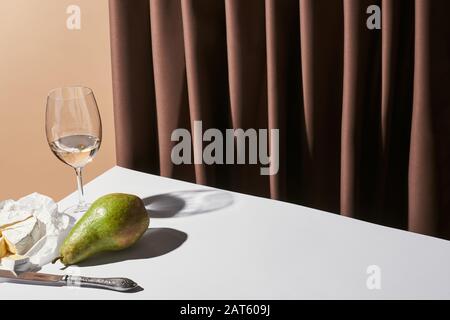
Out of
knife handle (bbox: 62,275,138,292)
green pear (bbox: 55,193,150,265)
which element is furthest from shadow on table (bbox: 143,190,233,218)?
knife handle (bbox: 62,275,138,292)

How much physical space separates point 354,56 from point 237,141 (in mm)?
302

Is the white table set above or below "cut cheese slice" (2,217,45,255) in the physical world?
below

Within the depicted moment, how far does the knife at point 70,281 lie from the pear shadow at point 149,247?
0.19ft

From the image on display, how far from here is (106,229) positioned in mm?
824

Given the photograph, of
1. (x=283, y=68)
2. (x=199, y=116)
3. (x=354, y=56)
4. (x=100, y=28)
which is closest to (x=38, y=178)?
(x=100, y=28)

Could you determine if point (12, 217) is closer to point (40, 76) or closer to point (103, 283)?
point (103, 283)

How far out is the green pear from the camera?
2.68 feet

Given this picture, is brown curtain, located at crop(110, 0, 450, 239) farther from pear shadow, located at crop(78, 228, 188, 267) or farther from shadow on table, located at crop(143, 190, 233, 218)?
pear shadow, located at crop(78, 228, 188, 267)

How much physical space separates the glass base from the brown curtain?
36 centimetres

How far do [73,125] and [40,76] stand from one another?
677 millimetres

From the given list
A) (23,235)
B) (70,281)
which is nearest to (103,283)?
(70,281)

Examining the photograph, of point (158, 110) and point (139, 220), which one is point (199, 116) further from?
point (139, 220)

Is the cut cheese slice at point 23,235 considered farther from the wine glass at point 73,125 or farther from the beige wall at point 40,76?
the beige wall at point 40,76

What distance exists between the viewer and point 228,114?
1307 millimetres
